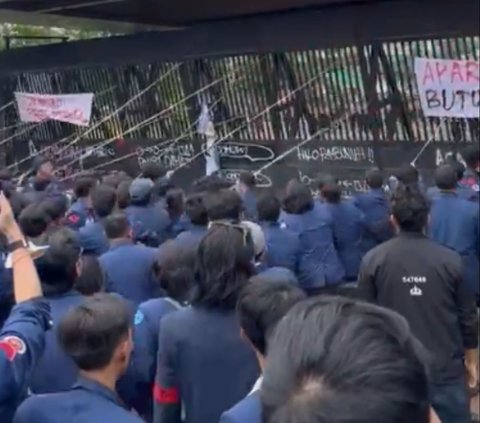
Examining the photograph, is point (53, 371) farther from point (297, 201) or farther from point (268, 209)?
point (297, 201)

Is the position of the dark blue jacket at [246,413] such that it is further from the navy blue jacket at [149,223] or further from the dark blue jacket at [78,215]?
the dark blue jacket at [78,215]

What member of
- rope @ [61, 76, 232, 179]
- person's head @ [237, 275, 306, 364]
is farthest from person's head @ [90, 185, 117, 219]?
rope @ [61, 76, 232, 179]

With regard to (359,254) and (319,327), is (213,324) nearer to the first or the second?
(319,327)

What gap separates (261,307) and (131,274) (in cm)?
236

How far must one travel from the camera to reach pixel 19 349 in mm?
2590

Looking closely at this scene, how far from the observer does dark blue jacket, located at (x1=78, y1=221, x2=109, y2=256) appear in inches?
240

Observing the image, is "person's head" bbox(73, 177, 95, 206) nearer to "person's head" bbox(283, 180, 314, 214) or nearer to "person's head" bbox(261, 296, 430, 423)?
"person's head" bbox(283, 180, 314, 214)

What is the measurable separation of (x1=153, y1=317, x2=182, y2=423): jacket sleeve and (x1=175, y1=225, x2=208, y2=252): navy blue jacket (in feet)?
2.66

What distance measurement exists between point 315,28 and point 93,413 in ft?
34.5

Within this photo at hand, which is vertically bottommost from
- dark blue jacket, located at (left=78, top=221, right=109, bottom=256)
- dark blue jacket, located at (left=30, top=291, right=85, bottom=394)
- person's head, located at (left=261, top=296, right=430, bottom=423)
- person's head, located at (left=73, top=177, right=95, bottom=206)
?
person's head, located at (left=73, top=177, right=95, bottom=206)

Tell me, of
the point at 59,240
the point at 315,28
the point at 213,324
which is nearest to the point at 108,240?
the point at 59,240

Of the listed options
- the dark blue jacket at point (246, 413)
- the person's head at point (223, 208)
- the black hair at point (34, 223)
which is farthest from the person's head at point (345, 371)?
the person's head at point (223, 208)

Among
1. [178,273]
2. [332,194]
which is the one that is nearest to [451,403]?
[178,273]

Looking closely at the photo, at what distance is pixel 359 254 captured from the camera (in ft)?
26.6
